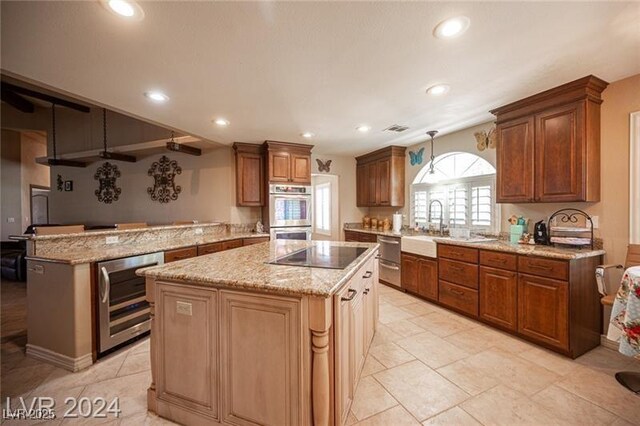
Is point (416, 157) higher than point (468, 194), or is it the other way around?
point (416, 157)

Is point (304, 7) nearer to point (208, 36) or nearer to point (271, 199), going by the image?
point (208, 36)

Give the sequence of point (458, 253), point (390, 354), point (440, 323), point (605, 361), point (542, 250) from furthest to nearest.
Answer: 1. point (458, 253)
2. point (440, 323)
3. point (542, 250)
4. point (390, 354)
5. point (605, 361)

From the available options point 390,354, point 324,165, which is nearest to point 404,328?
point 390,354

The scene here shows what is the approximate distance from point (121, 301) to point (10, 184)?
7191mm

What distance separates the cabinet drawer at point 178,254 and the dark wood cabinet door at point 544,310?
12.0 feet

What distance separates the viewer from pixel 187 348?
5.11 ft

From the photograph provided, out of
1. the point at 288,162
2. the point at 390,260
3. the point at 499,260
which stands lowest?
the point at 390,260

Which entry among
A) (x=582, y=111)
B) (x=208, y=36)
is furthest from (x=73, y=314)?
(x=582, y=111)

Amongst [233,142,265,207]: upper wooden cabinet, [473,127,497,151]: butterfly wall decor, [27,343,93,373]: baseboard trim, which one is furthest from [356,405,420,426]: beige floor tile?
[233,142,265,207]: upper wooden cabinet

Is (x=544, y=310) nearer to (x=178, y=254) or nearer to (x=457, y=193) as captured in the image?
(x=457, y=193)

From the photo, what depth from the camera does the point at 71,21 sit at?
149 centimetres

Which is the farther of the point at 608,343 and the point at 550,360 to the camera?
the point at 608,343

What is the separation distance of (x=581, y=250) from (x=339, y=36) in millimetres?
2827

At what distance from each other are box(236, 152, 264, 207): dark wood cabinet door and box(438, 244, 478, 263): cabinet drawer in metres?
2.98
